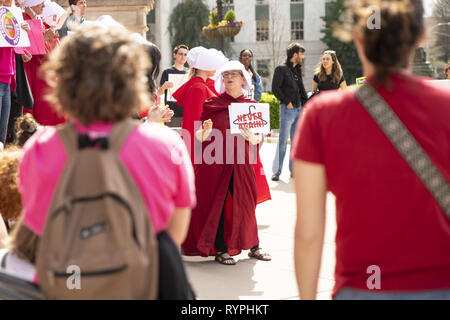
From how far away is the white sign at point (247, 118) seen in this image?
20.1ft

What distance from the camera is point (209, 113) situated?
6223 mm

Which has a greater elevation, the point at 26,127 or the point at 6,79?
the point at 6,79

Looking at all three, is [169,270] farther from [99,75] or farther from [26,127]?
[26,127]

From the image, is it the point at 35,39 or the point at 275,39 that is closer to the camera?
the point at 35,39

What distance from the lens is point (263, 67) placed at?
52156 mm

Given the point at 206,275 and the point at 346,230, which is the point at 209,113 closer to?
the point at 206,275

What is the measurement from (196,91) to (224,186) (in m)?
1.03

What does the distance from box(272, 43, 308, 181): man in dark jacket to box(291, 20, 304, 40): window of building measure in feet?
142

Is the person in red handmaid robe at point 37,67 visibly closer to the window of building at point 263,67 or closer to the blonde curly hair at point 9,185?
the blonde curly hair at point 9,185

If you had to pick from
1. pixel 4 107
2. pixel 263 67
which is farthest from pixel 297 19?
pixel 4 107

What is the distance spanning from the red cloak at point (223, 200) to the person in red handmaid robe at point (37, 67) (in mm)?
1870

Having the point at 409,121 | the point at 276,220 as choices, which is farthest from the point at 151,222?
the point at 276,220

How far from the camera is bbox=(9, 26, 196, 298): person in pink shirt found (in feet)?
6.70

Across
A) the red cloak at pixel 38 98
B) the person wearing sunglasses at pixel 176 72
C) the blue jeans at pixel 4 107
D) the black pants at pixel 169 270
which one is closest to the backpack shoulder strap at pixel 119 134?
the black pants at pixel 169 270
